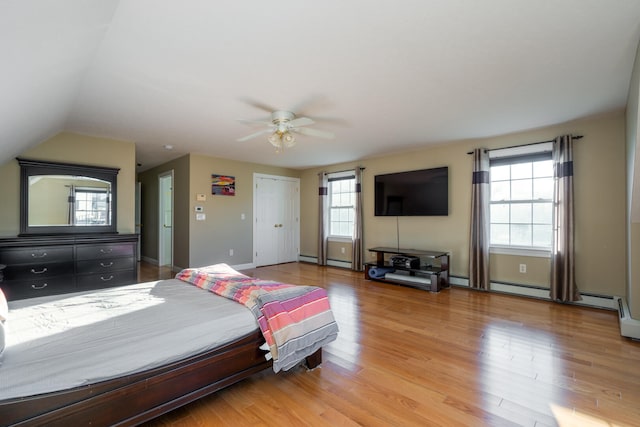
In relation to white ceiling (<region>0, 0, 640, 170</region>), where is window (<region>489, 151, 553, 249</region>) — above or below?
below

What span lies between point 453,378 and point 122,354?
212cm

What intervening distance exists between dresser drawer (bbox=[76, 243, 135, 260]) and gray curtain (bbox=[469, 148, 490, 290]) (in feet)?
16.4

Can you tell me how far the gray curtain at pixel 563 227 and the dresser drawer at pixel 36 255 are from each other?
20.3 feet

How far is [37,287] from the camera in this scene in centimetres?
343

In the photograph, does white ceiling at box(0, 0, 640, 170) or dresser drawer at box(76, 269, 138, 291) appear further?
dresser drawer at box(76, 269, 138, 291)

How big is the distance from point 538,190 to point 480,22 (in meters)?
3.24

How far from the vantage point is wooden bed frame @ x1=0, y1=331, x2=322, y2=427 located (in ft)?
4.01

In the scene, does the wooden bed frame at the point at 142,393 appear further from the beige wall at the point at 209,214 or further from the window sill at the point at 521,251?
the beige wall at the point at 209,214

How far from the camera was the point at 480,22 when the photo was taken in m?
1.87

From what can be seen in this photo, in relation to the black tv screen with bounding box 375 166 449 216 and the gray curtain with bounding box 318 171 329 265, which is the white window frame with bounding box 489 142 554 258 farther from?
the gray curtain with bounding box 318 171 329 265

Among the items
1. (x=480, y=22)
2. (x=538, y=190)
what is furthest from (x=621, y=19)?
(x=538, y=190)

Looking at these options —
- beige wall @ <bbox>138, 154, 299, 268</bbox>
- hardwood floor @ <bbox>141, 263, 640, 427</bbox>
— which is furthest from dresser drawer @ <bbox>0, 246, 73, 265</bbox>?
hardwood floor @ <bbox>141, 263, 640, 427</bbox>

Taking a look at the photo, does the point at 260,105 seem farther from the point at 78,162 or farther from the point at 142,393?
the point at 78,162

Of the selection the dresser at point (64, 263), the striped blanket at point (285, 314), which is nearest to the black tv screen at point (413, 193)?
the striped blanket at point (285, 314)
